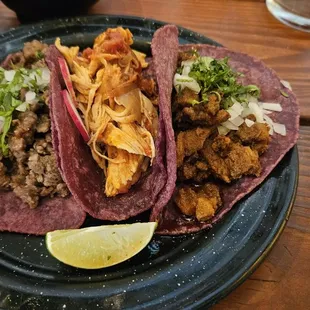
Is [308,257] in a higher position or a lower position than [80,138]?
lower

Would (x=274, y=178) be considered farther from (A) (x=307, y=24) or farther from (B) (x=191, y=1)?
(B) (x=191, y=1)

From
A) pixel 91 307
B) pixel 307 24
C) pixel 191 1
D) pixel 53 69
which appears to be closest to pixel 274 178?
pixel 91 307

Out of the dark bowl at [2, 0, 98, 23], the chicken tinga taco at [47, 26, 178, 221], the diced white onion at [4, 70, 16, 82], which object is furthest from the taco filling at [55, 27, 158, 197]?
the dark bowl at [2, 0, 98, 23]

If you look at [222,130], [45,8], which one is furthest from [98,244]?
[45,8]

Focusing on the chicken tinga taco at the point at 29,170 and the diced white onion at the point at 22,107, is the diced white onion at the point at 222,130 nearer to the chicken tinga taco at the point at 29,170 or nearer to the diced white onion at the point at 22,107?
the chicken tinga taco at the point at 29,170

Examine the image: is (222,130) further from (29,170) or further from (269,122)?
(29,170)

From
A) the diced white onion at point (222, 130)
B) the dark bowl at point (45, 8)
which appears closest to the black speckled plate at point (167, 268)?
the diced white onion at point (222, 130)
